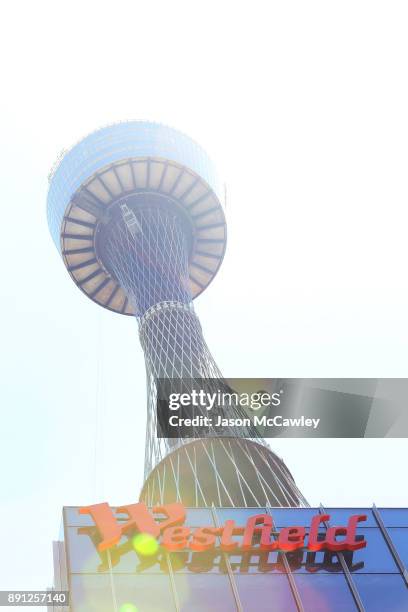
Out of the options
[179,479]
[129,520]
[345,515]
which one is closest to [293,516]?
[345,515]

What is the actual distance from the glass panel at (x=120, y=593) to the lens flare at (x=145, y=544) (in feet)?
3.77

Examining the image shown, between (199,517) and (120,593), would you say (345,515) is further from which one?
(120,593)

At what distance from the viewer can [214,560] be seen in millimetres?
19734

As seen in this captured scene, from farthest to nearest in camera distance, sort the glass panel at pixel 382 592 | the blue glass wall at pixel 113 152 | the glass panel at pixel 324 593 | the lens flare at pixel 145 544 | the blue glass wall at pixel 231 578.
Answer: the blue glass wall at pixel 113 152 < the lens flare at pixel 145 544 < the glass panel at pixel 382 592 < the glass panel at pixel 324 593 < the blue glass wall at pixel 231 578

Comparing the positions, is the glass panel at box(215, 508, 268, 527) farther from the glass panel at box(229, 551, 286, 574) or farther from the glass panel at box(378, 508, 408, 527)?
the glass panel at box(378, 508, 408, 527)

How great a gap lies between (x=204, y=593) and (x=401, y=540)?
6859 millimetres

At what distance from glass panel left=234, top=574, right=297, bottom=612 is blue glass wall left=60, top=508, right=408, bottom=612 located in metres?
0.03

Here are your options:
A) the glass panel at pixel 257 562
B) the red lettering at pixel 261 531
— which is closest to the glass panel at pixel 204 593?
the glass panel at pixel 257 562

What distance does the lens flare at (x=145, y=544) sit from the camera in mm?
19619

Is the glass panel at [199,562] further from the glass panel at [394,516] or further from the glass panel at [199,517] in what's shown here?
the glass panel at [394,516]

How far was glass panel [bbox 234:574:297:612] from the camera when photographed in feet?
60.0

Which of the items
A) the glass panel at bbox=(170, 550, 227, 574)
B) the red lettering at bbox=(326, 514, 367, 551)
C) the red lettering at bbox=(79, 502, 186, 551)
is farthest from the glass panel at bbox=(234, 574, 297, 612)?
the red lettering at bbox=(79, 502, 186, 551)

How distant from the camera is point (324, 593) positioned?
18.9 metres

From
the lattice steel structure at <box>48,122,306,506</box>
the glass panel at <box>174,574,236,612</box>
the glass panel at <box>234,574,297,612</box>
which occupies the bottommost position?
the glass panel at <box>234,574,297,612</box>
